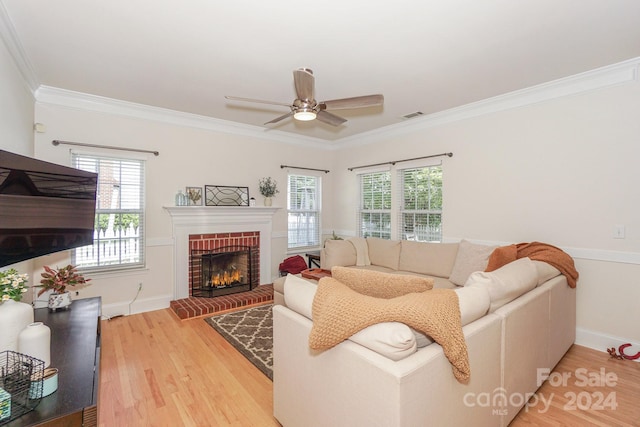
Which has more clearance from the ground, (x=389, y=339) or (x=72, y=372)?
(x=389, y=339)

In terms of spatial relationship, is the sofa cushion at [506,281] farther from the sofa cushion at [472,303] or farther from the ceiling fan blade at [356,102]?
the ceiling fan blade at [356,102]

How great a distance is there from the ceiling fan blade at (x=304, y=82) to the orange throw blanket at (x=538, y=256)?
244cm

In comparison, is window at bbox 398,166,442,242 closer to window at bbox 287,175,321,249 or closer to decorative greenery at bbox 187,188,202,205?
window at bbox 287,175,321,249

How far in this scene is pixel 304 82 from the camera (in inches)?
92.8

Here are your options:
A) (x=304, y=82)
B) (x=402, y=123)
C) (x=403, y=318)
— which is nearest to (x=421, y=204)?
(x=402, y=123)

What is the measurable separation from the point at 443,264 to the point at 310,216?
108 inches

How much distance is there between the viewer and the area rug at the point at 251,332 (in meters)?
2.80

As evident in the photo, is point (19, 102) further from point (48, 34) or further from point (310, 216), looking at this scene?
point (310, 216)

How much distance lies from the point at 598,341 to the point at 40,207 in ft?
16.2

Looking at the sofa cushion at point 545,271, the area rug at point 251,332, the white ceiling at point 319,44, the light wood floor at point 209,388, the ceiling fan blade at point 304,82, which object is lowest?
the light wood floor at point 209,388

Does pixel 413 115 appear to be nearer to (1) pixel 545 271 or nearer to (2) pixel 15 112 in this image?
(1) pixel 545 271

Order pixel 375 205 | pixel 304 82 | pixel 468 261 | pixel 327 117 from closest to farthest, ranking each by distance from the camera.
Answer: pixel 304 82 < pixel 327 117 < pixel 468 261 < pixel 375 205

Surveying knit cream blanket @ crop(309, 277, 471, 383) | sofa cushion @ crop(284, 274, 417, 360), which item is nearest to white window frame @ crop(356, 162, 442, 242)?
knit cream blanket @ crop(309, 277, 471, 383)

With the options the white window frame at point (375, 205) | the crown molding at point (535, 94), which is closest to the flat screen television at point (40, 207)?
the white window frame at point (375, 205)
